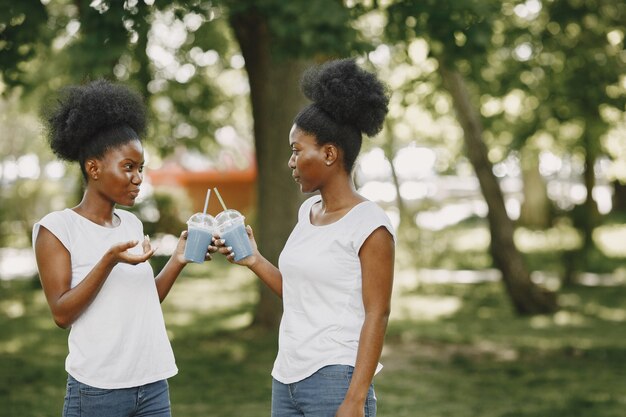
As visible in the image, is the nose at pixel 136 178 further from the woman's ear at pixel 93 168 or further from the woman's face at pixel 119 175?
the woman's ear at pixel 93 168

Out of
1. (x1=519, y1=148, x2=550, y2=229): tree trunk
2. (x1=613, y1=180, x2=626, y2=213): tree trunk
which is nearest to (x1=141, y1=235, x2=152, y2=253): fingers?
(x1=519, y1=148, x2=550, y2=229): tree trunk

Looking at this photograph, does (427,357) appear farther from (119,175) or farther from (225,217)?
(119,175)

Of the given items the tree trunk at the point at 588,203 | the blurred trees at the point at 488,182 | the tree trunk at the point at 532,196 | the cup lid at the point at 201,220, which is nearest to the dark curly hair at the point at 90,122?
the cup lid at the point at 201,220

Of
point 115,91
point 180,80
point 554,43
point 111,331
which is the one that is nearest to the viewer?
point 111,331

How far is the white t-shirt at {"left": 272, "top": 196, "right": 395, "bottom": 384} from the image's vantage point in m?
2.88

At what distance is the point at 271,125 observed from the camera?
388 inches

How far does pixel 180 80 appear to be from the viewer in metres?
14.6

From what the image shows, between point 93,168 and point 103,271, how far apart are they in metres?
0.43

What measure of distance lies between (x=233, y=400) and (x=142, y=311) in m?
4.61

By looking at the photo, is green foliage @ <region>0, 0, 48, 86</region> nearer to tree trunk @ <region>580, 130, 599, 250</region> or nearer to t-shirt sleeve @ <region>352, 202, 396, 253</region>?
t-shirt sleeve @ <region>352, 202, 396, 253</region>

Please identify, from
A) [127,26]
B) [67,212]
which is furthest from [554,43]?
[67,212]

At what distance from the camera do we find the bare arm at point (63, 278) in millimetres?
2875

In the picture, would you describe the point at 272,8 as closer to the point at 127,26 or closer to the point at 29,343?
the point at 127,26

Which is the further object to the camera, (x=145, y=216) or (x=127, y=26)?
(x=145, y=216)
